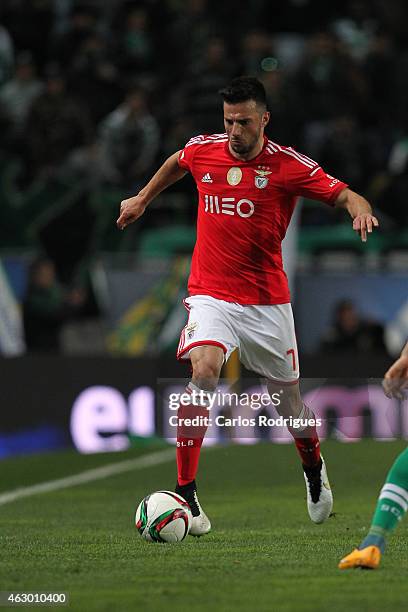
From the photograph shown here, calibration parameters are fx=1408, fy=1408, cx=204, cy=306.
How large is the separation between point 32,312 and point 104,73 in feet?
13.3

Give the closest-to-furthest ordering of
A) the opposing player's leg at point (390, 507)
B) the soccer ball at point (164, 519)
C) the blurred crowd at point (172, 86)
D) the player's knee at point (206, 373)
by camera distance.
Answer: the opposing player's leg at point (390, 507) < the soccer ball at point (164, 519) < the player's knee at point (206, 373) < the blurred crowd at point (172, 86)

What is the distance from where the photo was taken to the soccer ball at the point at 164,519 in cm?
762

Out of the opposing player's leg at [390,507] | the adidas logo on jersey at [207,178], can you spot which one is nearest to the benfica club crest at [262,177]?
the adidas logo on jersey at [207,178]

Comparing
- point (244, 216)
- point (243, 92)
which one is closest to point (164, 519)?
point (244, 216)

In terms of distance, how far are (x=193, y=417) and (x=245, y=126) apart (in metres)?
1.70

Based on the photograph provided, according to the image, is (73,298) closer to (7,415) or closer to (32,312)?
(32,312)

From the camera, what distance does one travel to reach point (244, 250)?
27.2 ft

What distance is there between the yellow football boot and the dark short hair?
2907 millimetres

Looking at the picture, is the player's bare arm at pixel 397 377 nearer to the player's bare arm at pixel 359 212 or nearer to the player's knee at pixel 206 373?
the player's bare arm at pixel 359 212

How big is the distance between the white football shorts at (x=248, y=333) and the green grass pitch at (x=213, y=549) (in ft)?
3.25

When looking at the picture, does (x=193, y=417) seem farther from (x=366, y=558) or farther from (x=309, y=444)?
(x=366, y=558)

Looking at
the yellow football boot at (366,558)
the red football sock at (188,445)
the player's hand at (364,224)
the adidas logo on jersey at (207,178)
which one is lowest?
the red football sock at (188,445)

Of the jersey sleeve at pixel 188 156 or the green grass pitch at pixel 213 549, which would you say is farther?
the jersey sleeve at pixel 188 156

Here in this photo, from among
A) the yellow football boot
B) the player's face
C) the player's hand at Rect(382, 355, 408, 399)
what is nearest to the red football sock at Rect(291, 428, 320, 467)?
the player's face
